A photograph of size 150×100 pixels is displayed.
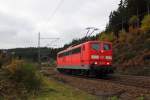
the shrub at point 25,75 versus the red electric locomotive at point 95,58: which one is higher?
the red electric locomotive at point 95,58

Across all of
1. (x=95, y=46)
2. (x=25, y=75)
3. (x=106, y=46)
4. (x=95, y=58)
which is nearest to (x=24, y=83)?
(x=25, y=75)

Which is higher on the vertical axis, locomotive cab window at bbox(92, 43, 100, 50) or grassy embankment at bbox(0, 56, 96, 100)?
locomotive cab window at bbox(92, 43, 100, 50)

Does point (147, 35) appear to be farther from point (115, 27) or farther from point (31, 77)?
point (31, 77)

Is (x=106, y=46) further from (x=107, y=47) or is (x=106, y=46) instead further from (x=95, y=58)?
(x=95, y=58)

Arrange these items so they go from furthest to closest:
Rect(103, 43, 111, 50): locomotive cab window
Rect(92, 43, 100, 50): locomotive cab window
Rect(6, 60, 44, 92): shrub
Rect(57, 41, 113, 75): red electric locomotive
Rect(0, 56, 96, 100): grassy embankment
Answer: Rect(103, 43, 111, 50): locomotive cab window
Rect(92, 43, 100, 50): locomotive cab window
Rect(57, 41, 113, 75): red electric locomotive
Rect(6, 60, 44, 92): shrub
Rect(0, 56, 96, 100): grassy embankment

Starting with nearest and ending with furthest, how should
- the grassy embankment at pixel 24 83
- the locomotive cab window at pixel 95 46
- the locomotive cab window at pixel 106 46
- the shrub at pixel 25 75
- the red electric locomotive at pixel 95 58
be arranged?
the grassy embankment at pixel 24 83
the shrub at pixel 25 75
the red electric locomotive at pixel 95 58
the locomotive cab window at pixel 95 46
the locomotive cab window at pixel 106 46

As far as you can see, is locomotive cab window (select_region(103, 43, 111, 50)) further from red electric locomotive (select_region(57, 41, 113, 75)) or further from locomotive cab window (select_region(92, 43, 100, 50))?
locomotive cab window (select_region(92, 43, 100, 50))

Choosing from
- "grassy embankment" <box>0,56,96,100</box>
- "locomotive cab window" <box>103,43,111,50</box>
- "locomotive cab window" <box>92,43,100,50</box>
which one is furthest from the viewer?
"locomotive cab window" <box>103,43,111,50</box>

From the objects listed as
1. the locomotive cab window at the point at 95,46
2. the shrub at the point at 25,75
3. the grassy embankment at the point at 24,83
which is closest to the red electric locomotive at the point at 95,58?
the locomotive cab window at the point at 95,46

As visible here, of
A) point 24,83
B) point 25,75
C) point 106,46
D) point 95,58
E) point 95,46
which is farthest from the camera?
point 106,46

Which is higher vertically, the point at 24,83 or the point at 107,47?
the point at 107,47

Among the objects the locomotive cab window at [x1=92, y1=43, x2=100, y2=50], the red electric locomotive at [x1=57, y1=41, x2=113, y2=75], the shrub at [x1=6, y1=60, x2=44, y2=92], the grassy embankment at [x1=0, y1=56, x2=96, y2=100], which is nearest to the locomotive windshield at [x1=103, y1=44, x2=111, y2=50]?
the red electric locomotive at [x1=57, y1=41, x2=113, y2=75]

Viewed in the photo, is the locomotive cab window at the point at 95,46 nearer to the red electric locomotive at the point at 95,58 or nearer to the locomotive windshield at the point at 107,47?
the red electric locomotive at the point at 95,58

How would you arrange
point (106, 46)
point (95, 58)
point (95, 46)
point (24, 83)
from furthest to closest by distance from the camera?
point (106, 46) < point (95, 46) < point (95, 58) < point (24, 83)
